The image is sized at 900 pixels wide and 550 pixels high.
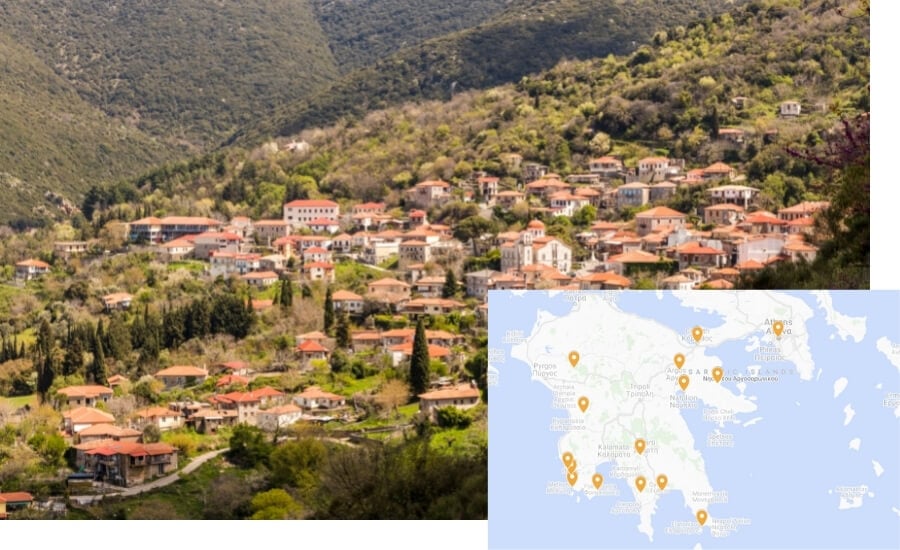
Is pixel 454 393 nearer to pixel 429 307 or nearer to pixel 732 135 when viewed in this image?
pixel 429 307

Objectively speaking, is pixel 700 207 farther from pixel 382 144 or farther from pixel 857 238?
pixel 857 238

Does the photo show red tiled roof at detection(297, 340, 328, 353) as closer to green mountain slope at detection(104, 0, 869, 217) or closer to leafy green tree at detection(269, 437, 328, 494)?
leafy green tree at detection(269, 437, 328, 494)

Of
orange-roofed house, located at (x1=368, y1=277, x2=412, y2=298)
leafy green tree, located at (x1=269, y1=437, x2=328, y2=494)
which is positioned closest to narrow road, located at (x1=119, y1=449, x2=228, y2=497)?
leafy green tree, located at (x1=269, y1=437, x2=328, y2=494)

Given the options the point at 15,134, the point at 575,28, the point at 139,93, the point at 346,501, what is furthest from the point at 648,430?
the point at 139,93

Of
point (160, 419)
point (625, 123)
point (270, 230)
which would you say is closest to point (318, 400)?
point (160, 419)

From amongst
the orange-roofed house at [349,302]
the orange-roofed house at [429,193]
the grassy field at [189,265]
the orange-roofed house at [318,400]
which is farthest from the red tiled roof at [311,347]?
the orange-roofed house at [429,193]
